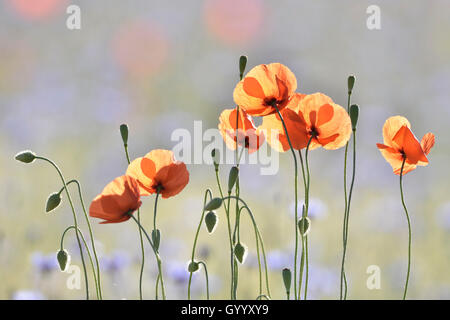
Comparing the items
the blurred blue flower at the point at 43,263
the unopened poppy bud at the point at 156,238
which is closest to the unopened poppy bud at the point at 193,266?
the unopened poppy bud at the point at 156,238

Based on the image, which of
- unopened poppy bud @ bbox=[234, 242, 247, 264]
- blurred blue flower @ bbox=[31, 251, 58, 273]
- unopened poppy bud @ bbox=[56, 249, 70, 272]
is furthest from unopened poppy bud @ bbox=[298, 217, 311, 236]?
→ blurred blue flower @ bbox=[31, 251, 58, 273]

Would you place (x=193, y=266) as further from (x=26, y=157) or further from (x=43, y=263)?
(x=43, y=263)

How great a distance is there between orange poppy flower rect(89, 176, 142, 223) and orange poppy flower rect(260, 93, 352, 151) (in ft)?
0.49

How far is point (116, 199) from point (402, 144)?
0.27 meters

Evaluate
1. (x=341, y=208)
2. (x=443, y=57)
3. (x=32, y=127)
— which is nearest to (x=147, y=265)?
(x=341, y=208)

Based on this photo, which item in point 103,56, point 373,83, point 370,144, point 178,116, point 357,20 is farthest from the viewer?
point 357,20

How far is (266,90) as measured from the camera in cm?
58

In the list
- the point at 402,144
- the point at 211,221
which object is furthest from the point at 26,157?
the point at 402,144

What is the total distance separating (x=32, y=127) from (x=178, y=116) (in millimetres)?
501

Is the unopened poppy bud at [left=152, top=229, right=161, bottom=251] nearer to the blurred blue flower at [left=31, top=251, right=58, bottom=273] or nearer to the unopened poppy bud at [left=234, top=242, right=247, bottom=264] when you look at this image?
the unopened poppy bud at [left=234, top=242, right=247, bottom=264]

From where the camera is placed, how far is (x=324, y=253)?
1.57 meters
